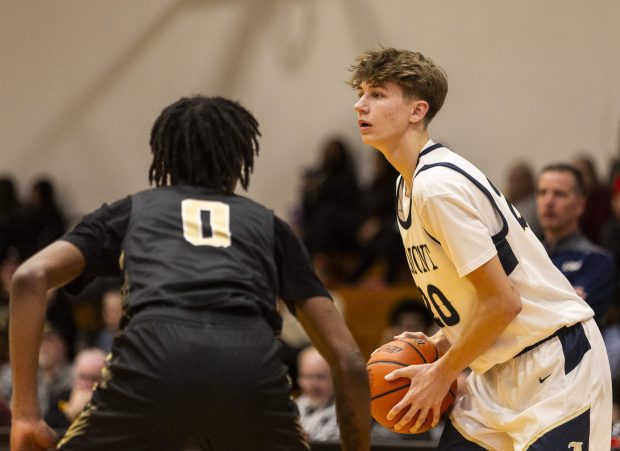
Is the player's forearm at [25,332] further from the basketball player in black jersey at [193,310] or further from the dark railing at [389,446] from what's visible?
the dark railing at [389,446]

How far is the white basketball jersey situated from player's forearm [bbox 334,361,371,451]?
1.49 ft

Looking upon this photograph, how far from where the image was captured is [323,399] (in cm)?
693

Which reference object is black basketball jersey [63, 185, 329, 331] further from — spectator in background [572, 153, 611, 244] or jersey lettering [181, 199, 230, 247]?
spectator in background [572, 153, 611, 244]

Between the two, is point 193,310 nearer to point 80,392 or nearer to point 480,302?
point 480,302

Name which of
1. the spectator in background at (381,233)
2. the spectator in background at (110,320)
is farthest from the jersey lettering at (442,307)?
the spectator in background at (381,233)

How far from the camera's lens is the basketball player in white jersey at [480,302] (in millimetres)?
3430

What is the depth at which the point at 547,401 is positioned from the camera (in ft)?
11.6

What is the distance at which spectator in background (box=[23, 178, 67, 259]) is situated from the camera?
12.4 metres

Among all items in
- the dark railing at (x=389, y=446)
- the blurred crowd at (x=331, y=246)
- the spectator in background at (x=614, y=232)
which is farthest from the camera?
the spectator in background at (x=614, y=232)

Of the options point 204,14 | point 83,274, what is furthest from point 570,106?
point 83,274

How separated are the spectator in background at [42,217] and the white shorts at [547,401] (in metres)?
9.22

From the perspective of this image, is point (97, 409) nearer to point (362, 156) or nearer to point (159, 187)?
point (159, 187)

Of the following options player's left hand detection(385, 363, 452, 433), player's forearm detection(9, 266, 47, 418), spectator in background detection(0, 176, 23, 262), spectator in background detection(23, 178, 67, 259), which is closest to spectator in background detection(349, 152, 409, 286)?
spectator in background detection(23, 178, 67, 259)

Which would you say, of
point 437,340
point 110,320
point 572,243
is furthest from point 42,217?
point 437,340
